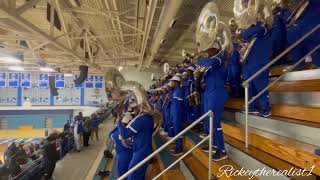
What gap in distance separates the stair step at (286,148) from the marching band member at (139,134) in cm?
112

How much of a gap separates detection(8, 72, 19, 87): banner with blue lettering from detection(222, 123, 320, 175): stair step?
71.0ft

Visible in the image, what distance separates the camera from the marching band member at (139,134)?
3.54 meters

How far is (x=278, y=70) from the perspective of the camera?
4262 mm

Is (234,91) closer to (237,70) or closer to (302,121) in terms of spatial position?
(237,70)

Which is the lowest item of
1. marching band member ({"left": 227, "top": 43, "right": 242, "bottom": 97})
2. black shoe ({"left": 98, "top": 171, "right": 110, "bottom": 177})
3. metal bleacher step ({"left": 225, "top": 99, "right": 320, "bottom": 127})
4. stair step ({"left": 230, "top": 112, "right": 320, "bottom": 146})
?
black shoe ({"left": 98, "top": 171, "right": 110, "bottom": 177})

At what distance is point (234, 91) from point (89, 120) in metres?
6.88

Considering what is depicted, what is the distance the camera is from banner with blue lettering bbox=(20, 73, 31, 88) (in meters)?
22.1

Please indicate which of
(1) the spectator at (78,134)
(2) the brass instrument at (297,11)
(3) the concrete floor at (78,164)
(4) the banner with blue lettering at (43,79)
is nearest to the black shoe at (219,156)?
(2) the brass instrument at (297,11)

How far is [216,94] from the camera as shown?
312 cm

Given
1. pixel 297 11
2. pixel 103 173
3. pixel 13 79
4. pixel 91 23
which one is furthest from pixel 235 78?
pixel 13 79

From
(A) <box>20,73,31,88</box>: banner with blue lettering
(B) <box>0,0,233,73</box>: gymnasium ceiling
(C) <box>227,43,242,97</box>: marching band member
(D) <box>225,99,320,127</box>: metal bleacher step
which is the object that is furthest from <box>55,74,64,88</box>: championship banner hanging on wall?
(D) <box>225,99,320,127</box>: metal bleacher step

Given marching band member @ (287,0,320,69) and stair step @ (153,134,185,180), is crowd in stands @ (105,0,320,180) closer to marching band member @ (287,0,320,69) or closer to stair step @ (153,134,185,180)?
marching band member @ (287,0,320,69)

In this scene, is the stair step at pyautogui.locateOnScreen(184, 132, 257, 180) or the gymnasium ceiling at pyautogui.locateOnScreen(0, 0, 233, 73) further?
the gymnasium ceiling at pyautogui.locateOnScreen(0, 0, 233, 73)

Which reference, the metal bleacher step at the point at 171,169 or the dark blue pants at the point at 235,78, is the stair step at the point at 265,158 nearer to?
the metal bleacher step at the point at 171,169
